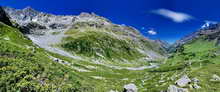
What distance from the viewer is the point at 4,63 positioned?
49156 mm

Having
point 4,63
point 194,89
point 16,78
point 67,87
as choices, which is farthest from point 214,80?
point 4,63

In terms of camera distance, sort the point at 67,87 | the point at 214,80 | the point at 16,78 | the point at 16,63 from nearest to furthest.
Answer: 1. the point at 16,78
2. the point at 67,87
3. the point at 16,63
4. the point at 214,80

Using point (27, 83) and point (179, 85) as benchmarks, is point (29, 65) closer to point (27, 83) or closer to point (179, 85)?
point (27, 83)

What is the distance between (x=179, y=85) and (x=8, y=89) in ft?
130

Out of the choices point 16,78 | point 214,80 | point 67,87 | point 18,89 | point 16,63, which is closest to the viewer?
point 18,89

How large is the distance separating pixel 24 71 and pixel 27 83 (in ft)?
17.4

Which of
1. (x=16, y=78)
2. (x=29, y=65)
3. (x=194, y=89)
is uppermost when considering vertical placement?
(x=29, y=65)

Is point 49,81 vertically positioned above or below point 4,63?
below

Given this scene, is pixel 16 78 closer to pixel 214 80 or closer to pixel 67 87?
pixel 67 87

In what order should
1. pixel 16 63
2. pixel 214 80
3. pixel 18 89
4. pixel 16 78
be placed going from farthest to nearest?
pixel 214 80, pixel 16 63, pixel 16 78, pixel 18 89

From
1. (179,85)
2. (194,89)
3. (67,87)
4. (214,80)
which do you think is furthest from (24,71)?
(214,80)

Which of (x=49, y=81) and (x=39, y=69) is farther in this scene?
(x=39, y=69)

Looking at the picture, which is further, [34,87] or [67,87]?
[67,87]

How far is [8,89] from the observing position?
41.4 metres
